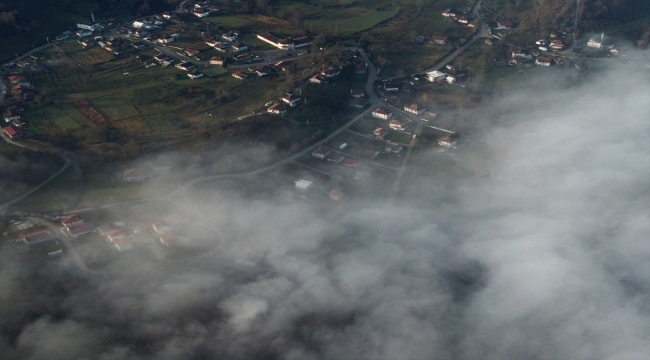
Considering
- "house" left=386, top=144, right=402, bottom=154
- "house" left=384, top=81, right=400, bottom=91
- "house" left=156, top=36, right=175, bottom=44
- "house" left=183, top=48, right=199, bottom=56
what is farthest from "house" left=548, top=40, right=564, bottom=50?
"house" left=156, top=36, right=175, bottom=44

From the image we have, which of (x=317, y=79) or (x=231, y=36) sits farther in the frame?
(x=231, y=36)

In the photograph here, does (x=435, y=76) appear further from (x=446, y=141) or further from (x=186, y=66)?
(x=186, y=66)

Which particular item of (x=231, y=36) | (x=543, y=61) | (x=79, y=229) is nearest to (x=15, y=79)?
(x=231, y=36)

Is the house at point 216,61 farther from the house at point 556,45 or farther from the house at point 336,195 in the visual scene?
the house at point 556,45

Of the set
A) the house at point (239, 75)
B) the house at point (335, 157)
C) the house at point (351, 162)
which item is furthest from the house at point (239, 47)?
the house at point (351, 162)

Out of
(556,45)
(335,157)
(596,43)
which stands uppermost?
(596,43)

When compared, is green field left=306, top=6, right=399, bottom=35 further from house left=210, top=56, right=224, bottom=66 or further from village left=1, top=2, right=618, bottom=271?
house left=210, top=56, right=224, bottom=66

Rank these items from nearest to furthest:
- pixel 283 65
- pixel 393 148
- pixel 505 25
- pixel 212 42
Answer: pixel 393 148 → pixel 283 65 → pixel 212 42 → pixel 505 25

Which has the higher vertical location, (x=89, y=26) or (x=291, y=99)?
(x=89, y=26)
